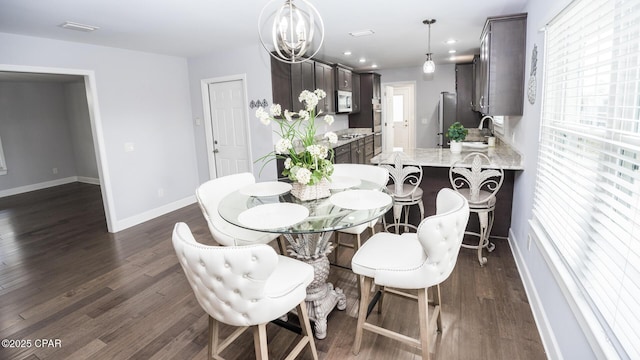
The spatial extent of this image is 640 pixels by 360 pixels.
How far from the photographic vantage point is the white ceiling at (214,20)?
283cm

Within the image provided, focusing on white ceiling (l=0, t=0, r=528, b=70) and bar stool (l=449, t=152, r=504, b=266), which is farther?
bar stool (l=449, t=152, r=504, b=266)

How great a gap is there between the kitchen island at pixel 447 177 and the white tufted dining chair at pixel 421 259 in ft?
5.34

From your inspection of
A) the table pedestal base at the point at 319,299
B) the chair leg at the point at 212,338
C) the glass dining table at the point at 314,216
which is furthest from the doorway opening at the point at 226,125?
the chair leg at the point at 212,338

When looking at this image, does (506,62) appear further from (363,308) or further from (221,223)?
(221,223)

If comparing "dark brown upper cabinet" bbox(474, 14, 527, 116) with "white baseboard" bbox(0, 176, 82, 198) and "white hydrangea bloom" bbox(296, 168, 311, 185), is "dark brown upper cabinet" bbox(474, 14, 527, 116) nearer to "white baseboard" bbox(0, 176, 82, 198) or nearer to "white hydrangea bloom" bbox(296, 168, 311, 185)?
"white hydrangea bloom" bbox(296, 168, 311, 185)

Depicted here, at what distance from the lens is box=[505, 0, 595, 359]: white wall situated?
1.68 meters

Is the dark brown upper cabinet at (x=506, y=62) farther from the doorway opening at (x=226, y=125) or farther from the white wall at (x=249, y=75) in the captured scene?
the doorway opening at (x=226, y=125)

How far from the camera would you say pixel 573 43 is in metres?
1.88

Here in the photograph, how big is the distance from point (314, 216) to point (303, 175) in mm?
325

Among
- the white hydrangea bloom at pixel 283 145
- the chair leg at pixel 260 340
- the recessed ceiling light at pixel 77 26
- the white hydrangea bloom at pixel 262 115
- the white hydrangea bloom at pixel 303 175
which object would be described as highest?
the recessed ceiling light at pixel 77 26

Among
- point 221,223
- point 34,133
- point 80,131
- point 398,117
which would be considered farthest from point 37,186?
point 398,117

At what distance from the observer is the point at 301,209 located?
6.87 feet

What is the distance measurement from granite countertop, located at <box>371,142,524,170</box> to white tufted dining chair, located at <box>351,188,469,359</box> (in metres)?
1.51

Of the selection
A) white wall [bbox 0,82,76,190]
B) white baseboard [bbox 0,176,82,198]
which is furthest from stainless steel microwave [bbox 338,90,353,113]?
white baseboard [bbox 0,176,82,198]
